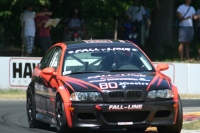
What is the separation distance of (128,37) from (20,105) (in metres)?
10.2

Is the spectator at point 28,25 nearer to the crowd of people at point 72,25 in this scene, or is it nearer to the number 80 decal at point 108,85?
the crowd of people at point 72,25

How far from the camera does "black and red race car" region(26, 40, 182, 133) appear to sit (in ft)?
34.4

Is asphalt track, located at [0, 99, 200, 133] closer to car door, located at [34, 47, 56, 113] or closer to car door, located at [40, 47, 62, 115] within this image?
car door, located at [34, 47, 56, 113]

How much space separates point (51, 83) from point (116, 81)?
1.37 m

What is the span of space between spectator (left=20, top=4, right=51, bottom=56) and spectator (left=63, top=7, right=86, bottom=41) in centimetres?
114

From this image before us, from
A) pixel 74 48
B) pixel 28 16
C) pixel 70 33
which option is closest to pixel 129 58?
pixel 74 48

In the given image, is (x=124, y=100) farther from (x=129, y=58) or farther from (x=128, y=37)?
(x=128, y=37)

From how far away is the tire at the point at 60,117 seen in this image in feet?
34.9

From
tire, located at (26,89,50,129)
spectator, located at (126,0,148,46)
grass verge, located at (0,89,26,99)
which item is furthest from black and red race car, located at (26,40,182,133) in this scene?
spectator, located at (126,0,148,46)

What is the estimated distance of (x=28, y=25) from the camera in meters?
23.8

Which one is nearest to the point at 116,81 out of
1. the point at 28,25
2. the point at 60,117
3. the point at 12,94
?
the point at 60,117

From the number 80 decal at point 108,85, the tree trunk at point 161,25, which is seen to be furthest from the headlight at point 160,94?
the tree trunk at point 161,25

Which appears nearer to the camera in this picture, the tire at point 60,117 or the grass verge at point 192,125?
the tire at point 60,117

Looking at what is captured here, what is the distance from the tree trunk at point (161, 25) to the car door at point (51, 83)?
15.4 meters
